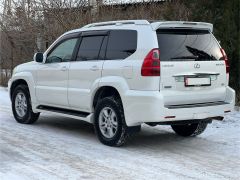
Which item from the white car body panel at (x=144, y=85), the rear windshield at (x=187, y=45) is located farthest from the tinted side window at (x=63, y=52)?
the rear windshield at (x=187, y=45)

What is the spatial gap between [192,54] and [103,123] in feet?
5.60

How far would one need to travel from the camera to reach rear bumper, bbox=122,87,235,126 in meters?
6.37

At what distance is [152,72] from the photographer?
21.0 feet

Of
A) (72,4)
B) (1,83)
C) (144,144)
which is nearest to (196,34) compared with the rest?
(144,144)

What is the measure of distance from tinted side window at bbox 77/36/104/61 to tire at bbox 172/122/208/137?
1.95 m

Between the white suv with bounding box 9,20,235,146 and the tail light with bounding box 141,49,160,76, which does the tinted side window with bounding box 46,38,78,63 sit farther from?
the tail light with bounding box 141,49,160,76

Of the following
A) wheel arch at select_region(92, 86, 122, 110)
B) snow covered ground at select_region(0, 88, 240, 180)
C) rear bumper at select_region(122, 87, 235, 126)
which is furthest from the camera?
wheel arch at select_region(92, 86, 122, 110)

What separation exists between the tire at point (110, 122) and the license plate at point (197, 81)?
104 centimetres

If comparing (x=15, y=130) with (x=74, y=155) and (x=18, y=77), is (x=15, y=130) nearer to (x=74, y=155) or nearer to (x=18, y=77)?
(x=18, y=77)

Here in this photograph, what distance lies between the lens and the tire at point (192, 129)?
7.81 m

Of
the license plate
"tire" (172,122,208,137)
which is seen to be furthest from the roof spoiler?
"tire" (172,122,208,137)

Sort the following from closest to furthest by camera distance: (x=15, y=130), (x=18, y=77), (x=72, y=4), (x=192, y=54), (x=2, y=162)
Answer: (x=2, y=162)
(x=192, y=54)
(x=15, y=130)
(x=18, y=77)
(x=72, y=4)

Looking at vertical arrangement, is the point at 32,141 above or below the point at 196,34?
below

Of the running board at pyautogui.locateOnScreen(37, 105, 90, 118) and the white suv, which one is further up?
the white suv
